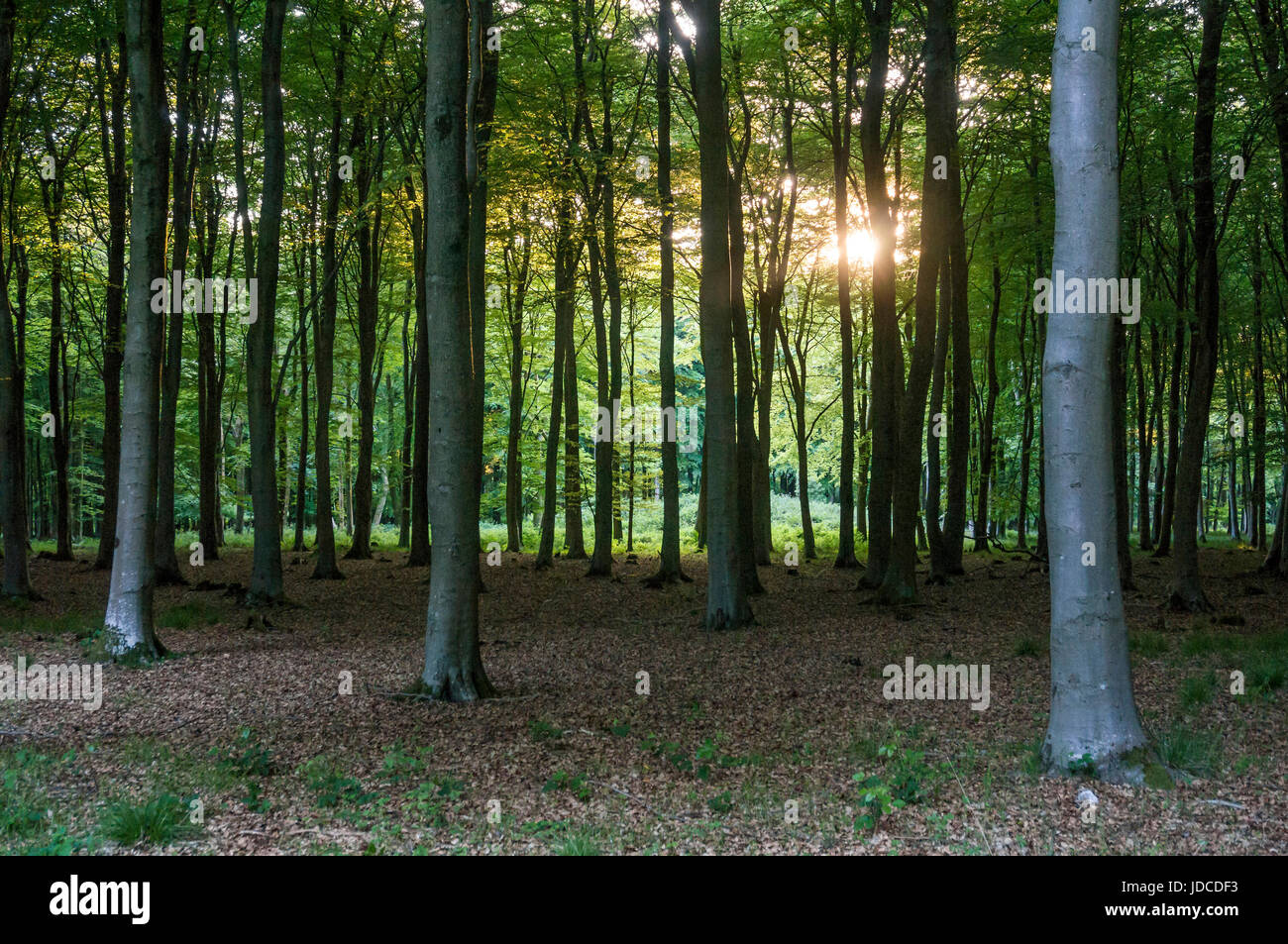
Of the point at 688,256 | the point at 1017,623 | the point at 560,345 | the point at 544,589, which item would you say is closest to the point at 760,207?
the point at 688,256

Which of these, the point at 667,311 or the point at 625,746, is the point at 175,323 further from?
the point at 625,746

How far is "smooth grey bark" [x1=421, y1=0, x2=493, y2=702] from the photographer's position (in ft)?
23.0

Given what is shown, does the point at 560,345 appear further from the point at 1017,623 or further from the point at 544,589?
the point at 1017,623

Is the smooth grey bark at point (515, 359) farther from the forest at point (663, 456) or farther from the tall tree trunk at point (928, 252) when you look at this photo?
the tall tree trunk at point (928, 252)

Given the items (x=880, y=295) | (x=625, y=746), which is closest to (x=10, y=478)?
(x=625, y=746)

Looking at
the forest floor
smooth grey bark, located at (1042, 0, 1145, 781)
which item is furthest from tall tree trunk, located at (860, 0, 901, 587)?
smooth grey bark, located at (1042, 0, 1145, 781)

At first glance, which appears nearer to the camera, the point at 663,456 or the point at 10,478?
the point at 10,478

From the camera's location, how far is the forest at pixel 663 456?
4.92 metres

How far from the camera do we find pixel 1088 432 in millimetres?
4945

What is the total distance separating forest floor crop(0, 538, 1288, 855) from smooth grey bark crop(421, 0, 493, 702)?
58cm

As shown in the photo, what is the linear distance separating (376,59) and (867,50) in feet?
29.4

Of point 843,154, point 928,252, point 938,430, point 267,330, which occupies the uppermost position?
point 843,154

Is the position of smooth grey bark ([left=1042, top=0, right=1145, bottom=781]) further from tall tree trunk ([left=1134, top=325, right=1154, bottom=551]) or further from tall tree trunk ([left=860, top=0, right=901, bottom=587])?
tall tree trunk ([left=1134, top=325, right=1154, bottom=551])

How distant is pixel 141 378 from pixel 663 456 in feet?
28.4
